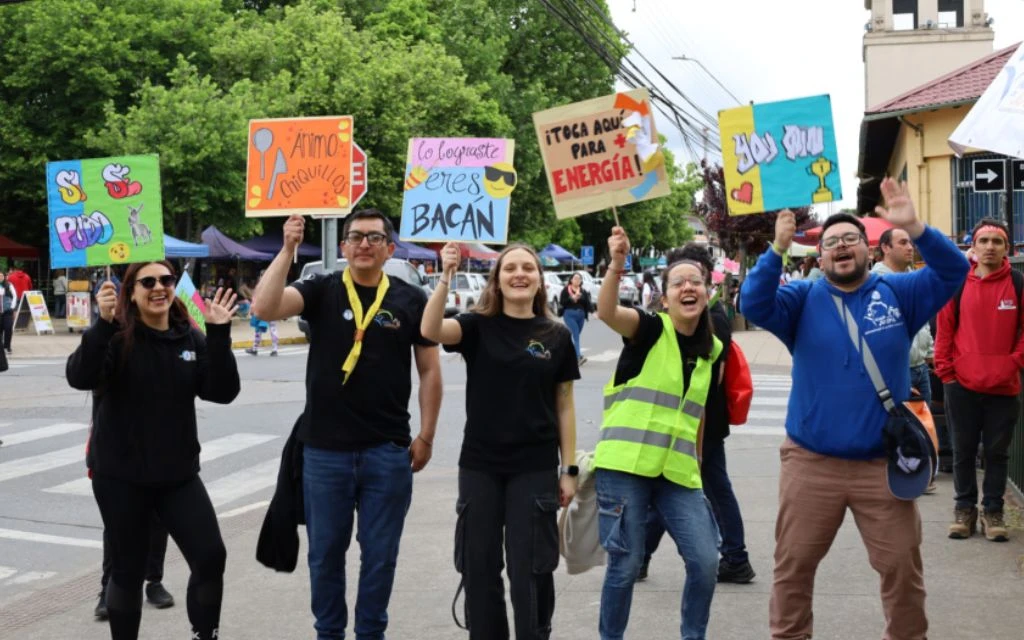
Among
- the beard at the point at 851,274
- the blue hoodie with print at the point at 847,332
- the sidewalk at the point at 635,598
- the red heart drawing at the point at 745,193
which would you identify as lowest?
the sidewalk at the point at 635,598

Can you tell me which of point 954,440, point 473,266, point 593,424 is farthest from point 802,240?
point 473,266

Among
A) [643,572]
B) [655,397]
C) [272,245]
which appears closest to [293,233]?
[655,397]

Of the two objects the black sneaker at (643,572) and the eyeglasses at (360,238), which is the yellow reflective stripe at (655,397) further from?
the black sneaker at (643,572)

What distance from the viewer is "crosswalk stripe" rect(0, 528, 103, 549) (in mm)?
8102

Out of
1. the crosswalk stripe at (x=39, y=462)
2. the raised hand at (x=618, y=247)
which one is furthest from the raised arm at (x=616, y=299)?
the crosswalk stripe at (x=39, y=462)

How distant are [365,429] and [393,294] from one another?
613 mm

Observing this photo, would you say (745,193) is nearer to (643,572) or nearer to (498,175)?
(498,175)

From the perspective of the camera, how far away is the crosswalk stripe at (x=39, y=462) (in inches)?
417

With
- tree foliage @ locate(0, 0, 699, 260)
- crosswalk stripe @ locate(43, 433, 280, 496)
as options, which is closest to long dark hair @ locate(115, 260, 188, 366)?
crosswalk stripe @ locate(43, 433, 280, 496)

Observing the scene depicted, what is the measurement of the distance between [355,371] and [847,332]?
1.98 meters

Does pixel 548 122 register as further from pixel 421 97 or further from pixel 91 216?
pixel 421 97

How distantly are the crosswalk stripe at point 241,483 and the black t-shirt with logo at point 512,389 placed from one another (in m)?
4.72

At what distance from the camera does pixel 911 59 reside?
4244 cm

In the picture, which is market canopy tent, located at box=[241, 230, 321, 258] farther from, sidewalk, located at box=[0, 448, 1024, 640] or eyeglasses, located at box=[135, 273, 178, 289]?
eyeglasses, located at box=[135, 273, 178, 289]
